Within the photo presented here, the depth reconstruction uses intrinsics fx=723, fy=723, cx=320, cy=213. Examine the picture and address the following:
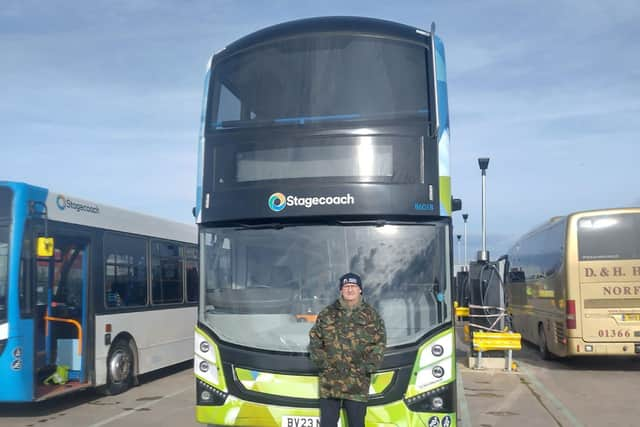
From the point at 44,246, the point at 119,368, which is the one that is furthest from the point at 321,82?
the point at 119,368

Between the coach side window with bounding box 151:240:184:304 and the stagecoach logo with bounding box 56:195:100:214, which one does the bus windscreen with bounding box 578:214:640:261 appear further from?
the stagecoach logo with bounding box 56:195:100:214

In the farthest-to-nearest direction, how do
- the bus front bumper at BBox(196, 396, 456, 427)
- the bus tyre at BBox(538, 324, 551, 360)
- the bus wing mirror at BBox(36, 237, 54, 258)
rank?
1. the bus tyre at BBox(538, 324, 551, 360)
2. the bus wing mirror at BBox(36, 237, 54, 258)
3. the bus front bumper at BBox(196, 396, 456, 427)

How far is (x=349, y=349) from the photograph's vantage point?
6027mm

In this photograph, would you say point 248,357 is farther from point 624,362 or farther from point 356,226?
point 624,362

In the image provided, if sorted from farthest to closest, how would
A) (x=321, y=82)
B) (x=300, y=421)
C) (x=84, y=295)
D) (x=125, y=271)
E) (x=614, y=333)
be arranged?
1. (x=614, y=333)
2. (x=125, y=271)
3. (x=84, y=295)
4. (x=321, y=82)
5. (x=300, y=421)

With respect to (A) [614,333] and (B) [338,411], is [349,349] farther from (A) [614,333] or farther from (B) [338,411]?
(A) [614,333]

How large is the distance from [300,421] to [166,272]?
7.76m

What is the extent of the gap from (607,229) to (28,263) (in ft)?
35.7

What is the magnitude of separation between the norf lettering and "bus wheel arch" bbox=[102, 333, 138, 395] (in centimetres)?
909

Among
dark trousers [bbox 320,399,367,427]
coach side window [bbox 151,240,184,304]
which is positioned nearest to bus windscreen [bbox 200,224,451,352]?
dark trousers [bbox 320,399,367,427]

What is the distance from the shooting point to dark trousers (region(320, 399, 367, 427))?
6.07 metres

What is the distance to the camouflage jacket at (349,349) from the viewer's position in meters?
6.04

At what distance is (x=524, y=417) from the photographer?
981cm

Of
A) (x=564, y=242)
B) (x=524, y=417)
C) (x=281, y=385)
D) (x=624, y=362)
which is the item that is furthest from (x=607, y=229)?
(x=281, y=385)
